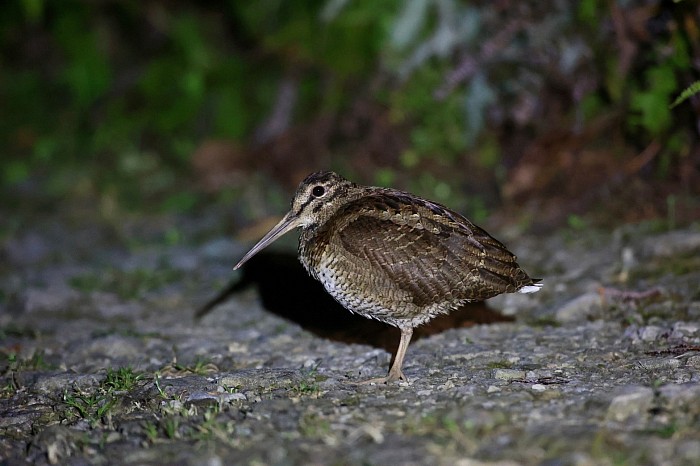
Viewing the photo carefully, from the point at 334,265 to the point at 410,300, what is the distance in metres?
0.49

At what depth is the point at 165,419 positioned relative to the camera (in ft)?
15.0

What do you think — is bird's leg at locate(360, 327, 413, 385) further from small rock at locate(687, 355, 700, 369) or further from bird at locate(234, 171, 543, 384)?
small rock at locate(687, 355, 700, 369)

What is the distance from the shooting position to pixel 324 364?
5.71 metres

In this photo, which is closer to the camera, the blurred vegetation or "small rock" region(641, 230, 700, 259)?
"small rock" region(641, 230, 700, 259)

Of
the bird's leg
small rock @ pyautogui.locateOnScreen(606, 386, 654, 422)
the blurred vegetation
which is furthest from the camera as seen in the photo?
the blurred vegetation

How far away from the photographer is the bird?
5445 millimetres

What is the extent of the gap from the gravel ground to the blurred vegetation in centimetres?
99

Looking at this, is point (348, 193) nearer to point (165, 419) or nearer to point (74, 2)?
point (165, 419)

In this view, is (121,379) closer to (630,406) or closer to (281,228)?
(281,228)

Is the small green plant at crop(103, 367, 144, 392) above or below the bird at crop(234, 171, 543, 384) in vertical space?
below

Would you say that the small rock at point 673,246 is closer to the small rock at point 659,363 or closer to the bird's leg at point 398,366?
the small rock at point 659,363

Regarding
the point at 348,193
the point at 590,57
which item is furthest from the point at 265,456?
the point at 590,57

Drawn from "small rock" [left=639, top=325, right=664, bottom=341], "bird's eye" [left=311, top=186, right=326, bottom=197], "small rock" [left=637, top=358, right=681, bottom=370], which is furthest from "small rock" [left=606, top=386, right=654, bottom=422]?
"bird's eye" [left=311, top=186, right=326, bottom=197]

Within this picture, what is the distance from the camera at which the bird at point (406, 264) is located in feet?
17.9
